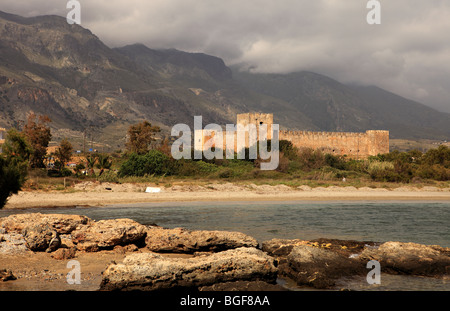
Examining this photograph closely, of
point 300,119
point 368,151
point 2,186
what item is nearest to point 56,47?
point 300,119

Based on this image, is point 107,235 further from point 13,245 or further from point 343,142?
point 343,142

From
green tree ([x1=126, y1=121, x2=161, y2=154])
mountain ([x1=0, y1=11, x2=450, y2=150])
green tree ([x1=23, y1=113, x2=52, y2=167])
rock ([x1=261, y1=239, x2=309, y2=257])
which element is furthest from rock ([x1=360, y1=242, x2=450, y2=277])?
mountain ([x1=0, y1=11, x2=450, y2=150])

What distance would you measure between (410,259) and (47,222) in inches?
290

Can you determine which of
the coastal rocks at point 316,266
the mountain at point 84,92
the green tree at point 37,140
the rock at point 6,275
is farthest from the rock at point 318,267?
the mountain at point 84,92

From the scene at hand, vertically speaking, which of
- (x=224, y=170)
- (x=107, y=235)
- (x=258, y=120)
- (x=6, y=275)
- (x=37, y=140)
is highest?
(x=258, y=120)

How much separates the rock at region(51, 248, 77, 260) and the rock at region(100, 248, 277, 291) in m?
1.96

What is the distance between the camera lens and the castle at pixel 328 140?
44.4 metres

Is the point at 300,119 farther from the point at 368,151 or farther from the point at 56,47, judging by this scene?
the point at 368,151

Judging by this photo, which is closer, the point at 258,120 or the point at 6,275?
the point at 6,275

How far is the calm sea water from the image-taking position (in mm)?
12525

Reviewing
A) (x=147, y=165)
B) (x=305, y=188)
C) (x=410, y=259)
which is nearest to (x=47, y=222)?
(x=410, y=259)

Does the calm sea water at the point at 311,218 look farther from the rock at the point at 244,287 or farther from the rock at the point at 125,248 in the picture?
the rock at the point at 125,248

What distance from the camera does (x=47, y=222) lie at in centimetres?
990

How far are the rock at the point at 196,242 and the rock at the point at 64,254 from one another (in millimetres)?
1502
